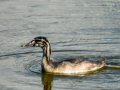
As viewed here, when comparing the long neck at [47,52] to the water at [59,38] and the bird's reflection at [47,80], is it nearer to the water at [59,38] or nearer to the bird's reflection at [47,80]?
the bird's reflection at [47,80]

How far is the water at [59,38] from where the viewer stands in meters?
13.7

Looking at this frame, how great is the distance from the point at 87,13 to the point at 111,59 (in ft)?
34.1

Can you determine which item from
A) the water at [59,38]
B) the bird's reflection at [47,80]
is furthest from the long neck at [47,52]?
the water at [59,38]

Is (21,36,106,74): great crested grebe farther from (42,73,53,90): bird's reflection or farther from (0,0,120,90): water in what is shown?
(0,0,120,90): water

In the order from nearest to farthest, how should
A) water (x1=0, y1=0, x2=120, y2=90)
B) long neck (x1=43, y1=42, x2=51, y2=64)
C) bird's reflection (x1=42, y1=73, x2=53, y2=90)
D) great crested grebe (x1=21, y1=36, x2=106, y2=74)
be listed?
bird's reflection (x1=42, y1=73, x2=53, y2=90)
water (x1=0, y1=0, x2=120, y2=90)
great crested grebe (x1=21, y1=36, x2=106, y2=74)
long neck (x1=43, y1=42, x2=51, y2=64)

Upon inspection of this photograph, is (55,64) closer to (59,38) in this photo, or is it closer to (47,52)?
(47,52)

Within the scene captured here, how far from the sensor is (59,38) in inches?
793

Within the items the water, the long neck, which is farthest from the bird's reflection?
the long neck

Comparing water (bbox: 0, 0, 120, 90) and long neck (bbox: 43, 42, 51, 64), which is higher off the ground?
long neck (bbox: 43, 42, 51, 64)

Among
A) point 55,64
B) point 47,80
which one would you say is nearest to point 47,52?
point 55,64

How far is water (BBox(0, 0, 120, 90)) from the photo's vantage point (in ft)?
45.0

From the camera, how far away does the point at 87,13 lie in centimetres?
2638

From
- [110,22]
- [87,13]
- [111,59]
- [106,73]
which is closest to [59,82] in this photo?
[106,73]

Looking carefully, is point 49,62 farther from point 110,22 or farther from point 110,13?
point 110,13
